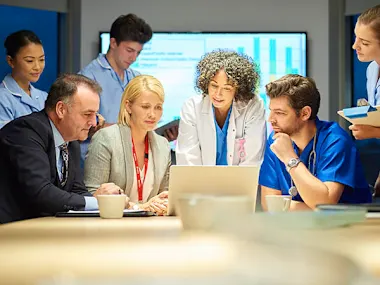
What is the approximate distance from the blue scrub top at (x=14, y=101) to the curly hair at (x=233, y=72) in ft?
3.66

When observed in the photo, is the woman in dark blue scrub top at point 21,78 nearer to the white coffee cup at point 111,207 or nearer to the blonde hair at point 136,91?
the blonde hair at point 136,91

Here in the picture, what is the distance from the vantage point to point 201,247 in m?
1.04

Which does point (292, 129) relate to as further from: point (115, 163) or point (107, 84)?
point (107, 84)

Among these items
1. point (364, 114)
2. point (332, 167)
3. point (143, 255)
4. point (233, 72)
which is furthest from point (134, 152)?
point (143, 255)

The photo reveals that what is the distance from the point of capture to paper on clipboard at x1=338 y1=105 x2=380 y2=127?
9.02ft

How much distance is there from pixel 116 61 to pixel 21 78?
0.61m

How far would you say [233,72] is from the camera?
3.66m

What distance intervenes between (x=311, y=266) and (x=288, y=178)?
8.00 feet

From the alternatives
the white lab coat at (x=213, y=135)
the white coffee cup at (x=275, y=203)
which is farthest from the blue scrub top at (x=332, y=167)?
the white coffee cup at (x=275, y=203)

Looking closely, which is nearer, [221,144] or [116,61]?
[221,144]

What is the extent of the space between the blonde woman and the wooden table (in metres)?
1.80

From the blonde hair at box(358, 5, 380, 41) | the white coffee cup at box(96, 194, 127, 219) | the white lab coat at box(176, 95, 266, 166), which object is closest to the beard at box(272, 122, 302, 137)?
the white lab coat at box(176, 95, 266, 166)

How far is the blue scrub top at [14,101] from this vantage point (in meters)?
4.15

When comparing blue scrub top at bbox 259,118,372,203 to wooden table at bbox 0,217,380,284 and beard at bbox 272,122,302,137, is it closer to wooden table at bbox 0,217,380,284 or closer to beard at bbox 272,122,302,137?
beard at bbox 272,122,302,137
